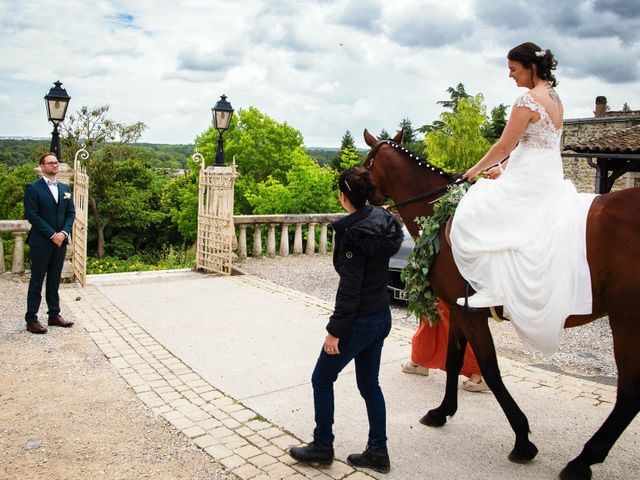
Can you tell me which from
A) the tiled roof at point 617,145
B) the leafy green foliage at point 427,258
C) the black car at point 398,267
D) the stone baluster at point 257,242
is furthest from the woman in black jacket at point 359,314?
A: the tiled roof at point 617,145

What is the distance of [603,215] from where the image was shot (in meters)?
3.40

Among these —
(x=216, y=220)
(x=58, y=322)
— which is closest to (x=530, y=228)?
(x=58, y=322)

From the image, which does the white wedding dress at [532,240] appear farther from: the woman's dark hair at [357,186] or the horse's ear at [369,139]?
the horse's ear at [369,139]

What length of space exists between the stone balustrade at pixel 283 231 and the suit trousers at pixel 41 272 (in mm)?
5268

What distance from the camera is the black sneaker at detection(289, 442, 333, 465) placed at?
358cm

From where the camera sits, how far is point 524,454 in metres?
3.68

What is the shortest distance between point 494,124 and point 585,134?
19.4m

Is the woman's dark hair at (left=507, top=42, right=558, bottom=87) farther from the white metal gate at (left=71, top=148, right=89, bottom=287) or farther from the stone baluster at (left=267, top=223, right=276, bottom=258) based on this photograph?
the stone baluster at (left=267, top=223, right=276, bottom=258)

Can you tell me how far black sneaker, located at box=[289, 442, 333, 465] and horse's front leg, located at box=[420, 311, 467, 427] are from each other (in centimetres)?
104

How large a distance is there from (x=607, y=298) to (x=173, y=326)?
209 inches

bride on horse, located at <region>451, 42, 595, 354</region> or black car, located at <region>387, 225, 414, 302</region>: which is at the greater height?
bride on horse, located at <region>451, 42, 595, 354</region>

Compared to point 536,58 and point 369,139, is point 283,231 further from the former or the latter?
point 536,58

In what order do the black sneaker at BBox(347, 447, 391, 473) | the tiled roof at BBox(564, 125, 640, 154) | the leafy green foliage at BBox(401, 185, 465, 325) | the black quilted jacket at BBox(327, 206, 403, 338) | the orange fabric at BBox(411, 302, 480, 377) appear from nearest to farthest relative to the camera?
1. the black quilted jacket at BBox(327, 206, 403, 338)
2. the black sneaker at BBox(347, 447, 391, 473)
3. the leafy green foliage at BBox(401, 185, 465, 325)
4. the orange fabric at BBox(411, 302, 480, 377)
5. the tiled roof at BBox(564, 125, 640, 154)

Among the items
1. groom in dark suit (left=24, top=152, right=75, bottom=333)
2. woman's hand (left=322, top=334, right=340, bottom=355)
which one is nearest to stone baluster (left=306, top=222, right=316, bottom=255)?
groom in dark suit (left=24, top=152, right=75, bottom=333)
